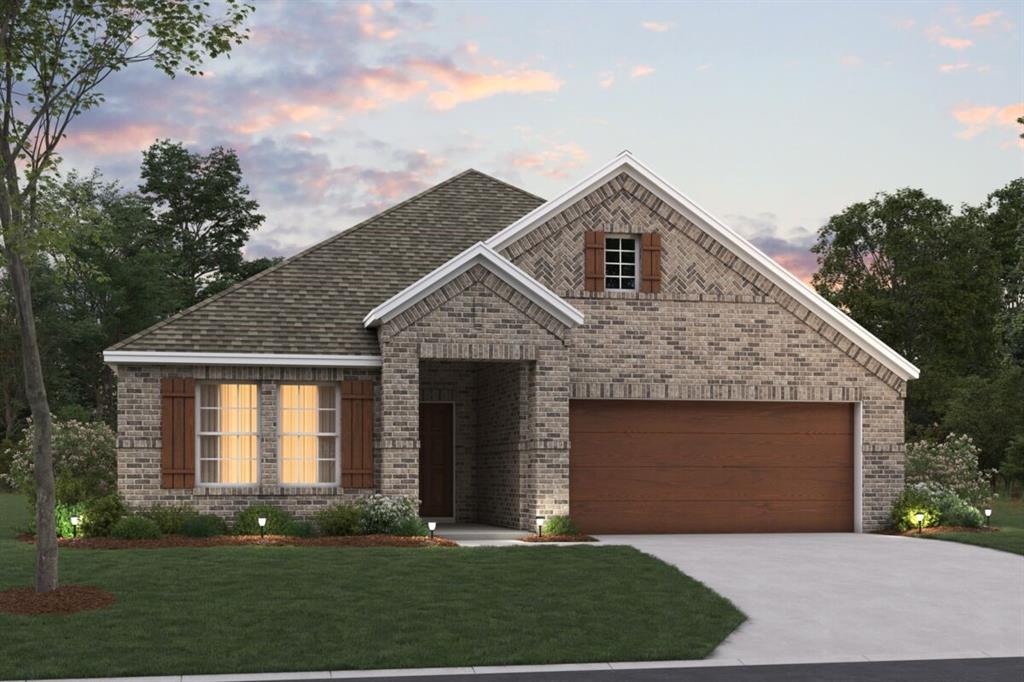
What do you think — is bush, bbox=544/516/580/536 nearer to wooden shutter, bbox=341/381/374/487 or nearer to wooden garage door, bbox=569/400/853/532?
wooden garage door, bbox=569/400/853/532

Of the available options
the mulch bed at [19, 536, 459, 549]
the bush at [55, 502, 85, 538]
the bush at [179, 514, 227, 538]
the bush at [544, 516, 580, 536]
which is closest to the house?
the bush at [544, 516, 580, 536]

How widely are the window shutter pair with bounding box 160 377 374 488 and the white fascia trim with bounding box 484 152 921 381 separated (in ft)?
15.4

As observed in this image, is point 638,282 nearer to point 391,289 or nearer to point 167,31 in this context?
point 391,289

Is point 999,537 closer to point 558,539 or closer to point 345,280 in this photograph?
point 558,539

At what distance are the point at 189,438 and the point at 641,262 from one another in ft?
29.4

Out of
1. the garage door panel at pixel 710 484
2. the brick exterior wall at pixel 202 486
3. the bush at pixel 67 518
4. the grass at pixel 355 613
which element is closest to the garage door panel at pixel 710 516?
the garage door panel at pixel 710 484

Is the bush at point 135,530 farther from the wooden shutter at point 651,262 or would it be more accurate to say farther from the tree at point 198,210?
the tree at point 198,210

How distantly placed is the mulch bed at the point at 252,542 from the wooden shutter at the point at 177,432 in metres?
1.45

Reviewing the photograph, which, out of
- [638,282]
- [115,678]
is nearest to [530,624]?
[115,678]

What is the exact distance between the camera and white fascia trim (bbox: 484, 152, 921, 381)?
23.8 metres

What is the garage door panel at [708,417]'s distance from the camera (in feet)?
76.3

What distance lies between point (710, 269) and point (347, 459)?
7.85 m

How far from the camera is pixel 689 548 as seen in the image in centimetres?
1991

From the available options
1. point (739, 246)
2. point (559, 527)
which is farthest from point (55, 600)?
point (739, 246)
